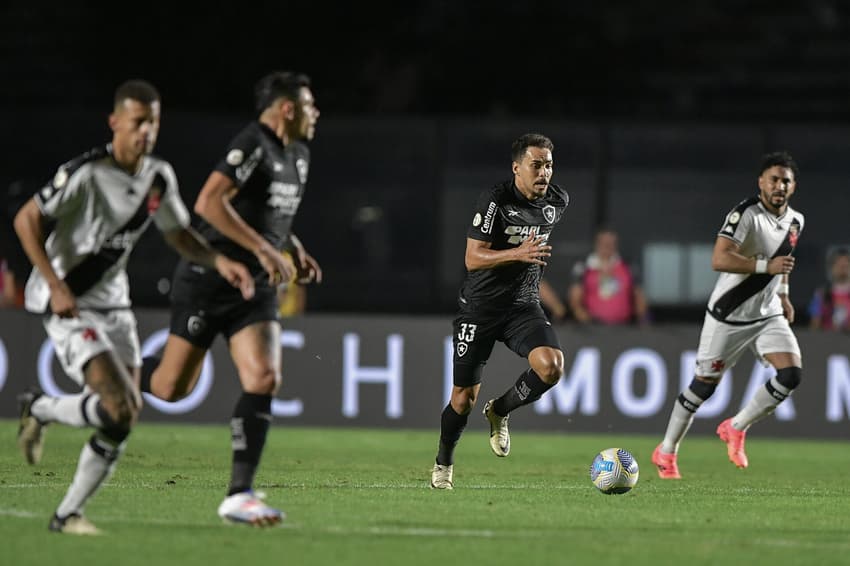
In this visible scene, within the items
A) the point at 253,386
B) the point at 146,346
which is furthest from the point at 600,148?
the point at 253,386

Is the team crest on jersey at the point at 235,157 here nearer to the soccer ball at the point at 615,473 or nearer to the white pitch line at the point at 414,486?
the white pitch line at the point at 414,486

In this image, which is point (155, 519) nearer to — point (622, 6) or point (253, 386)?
point (253, 386)

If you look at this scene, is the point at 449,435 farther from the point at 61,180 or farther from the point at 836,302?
the point at 836,302

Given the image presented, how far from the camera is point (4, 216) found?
58.4ft

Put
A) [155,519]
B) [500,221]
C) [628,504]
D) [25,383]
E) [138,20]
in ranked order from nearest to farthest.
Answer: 1. [155,519]
2. [628,504]
3. [500,221]
4. [25,383]
5. [138,20]

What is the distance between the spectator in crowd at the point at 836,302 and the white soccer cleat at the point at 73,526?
11.2m

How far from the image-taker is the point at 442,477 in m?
9.73

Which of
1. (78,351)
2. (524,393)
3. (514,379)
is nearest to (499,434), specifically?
(524,393)

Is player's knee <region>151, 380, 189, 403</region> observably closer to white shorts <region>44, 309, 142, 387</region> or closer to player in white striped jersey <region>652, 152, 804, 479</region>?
white shorts <region>44, 309, 142, 387</region>

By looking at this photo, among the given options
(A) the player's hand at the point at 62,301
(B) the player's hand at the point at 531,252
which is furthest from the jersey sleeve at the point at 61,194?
(B) the player's hand at the point at 531,252

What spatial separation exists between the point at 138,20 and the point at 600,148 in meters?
8.83

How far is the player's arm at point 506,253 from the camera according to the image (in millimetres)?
9242

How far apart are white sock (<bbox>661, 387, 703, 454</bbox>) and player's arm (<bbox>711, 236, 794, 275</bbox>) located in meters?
1.03

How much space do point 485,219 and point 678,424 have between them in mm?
2563
